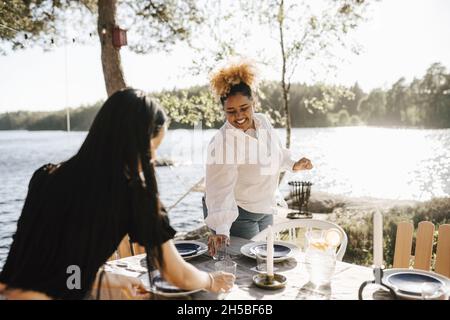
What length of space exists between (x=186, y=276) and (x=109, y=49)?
370 cm

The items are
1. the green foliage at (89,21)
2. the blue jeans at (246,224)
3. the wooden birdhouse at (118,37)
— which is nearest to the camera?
the blue jeans at (246,224)

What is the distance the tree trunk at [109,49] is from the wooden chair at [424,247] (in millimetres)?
3325

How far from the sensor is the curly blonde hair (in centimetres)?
226

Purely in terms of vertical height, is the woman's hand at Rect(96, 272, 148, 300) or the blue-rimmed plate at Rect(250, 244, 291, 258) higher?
the woman's hand at Rect(96, 272, 148, 300)

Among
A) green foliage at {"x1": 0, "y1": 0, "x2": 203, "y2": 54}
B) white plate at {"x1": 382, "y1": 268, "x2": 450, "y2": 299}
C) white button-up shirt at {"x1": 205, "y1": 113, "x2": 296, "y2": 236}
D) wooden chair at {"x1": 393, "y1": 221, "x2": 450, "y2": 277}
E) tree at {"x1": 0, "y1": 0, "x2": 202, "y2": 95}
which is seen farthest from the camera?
green foliage at {"x1": 0, "y1": 0, "x2": 203, "y2": 54}

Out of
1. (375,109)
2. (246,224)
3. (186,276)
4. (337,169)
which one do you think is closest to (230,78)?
(246,224)

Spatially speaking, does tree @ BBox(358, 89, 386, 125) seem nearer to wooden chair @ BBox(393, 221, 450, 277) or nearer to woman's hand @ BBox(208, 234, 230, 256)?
wooden chair @ BBox(393, 221, 450, 277)

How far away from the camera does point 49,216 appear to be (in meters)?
1.11

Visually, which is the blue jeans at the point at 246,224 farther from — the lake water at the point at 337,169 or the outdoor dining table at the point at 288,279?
the lake water at the point at 337,169

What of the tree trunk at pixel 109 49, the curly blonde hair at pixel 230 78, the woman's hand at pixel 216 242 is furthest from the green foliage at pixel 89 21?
the woman's hand at pixel 216 242

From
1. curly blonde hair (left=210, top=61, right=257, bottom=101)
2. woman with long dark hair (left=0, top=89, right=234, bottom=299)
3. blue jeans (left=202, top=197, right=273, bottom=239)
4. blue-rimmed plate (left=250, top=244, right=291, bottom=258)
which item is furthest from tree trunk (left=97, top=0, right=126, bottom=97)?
woman with long dark hair (left=0, top=89, right=234, bottom=299)

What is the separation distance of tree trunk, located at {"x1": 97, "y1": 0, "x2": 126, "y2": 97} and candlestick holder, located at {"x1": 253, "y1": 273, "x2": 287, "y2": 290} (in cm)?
338

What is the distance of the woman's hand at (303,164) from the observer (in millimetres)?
2389

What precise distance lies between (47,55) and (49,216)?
518 centimetres
